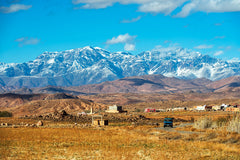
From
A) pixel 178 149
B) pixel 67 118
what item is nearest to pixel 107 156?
pixel 178 149

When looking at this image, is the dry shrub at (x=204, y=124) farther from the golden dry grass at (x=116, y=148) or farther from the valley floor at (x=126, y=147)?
the golden dry grass at (x=116, y=148)

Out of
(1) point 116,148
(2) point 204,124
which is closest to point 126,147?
(1) point 116,148

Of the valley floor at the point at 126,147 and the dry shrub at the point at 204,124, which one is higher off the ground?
the dry shrub at the point at 204,124

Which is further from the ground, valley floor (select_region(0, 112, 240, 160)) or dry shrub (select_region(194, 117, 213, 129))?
dry shrub (select_region(194, 117, 213, 129))

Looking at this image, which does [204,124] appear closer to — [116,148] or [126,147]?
[126,147]

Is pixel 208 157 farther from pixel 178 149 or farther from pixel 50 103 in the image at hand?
pixel 50 103

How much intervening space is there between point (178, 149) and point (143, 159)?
4.65 m

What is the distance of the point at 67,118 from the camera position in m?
69.5

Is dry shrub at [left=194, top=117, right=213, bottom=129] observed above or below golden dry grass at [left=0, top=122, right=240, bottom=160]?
Answer: above

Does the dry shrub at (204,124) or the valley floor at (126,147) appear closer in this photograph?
the valley floor at (126,147)

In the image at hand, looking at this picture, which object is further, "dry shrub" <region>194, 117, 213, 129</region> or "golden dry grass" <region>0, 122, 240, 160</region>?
"dry shrub" <region>194, 117, 213, 129</region>

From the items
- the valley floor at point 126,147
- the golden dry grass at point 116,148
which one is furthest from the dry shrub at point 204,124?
the golden dry grass at point 116,148

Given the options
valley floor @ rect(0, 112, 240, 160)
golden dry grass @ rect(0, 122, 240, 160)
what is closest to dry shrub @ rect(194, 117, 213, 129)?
valley floor @ rect(0, 112, 240, 160)

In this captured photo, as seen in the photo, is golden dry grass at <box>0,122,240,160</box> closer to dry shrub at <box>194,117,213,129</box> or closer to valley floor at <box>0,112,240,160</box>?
valley floor at <box>0,112,240,160</box>
